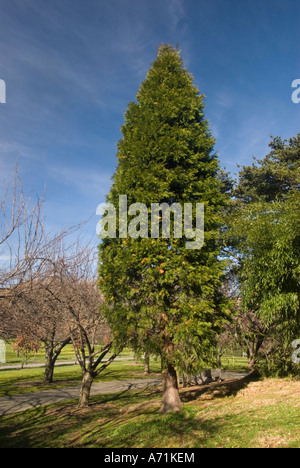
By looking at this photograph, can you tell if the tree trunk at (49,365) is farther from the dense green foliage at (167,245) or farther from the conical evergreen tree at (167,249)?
the conical evergreen tree at (167,249)

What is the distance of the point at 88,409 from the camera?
1230 centimetres

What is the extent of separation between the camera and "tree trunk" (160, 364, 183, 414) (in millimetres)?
9367

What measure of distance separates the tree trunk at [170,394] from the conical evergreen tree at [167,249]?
1.1 inches

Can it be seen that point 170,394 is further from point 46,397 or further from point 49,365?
point 49,365

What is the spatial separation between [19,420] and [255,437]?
939cm

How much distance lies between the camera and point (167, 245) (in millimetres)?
9398

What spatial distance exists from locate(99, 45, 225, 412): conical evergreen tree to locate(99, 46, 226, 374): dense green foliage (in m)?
0.03

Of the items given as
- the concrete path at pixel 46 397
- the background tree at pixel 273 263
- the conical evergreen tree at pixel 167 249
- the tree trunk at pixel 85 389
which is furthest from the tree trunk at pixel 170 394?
the concrete path at pixel 46 397

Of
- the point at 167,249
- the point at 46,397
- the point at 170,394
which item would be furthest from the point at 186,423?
the point at 46,397

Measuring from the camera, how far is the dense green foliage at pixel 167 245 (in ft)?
29.3

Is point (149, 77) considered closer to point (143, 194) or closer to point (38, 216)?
point (143, 194)

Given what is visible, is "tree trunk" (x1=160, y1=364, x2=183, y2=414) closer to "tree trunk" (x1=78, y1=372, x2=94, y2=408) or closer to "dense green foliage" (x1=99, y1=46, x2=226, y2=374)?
"dense green foliage" (x1=99, y1=46, x2=226, y2=374)
